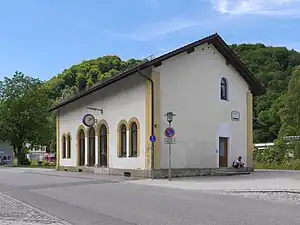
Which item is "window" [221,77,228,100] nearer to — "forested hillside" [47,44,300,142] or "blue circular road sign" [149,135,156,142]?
"blue circular road sign" [149,135,156,142]

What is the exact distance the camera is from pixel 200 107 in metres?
29.2

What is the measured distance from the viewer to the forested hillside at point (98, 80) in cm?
5931

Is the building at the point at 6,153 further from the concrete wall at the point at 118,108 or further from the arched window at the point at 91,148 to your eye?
the arched window at the point at 91,148

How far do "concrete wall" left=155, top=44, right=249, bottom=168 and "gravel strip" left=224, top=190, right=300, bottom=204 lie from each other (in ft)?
30.4

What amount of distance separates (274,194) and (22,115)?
172ft

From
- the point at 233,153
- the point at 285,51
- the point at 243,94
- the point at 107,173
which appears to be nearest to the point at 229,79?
the point at 243,94

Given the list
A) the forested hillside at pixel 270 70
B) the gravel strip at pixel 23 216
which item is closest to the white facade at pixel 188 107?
the gravel strip at pixel 23 216

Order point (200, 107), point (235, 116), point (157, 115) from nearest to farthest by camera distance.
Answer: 1. point (157, 115)
2. point (200, 107)
3. point (235, 116)

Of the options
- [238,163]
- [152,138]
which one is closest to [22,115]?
[238,163]

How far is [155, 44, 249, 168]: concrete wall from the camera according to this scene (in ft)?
90.7

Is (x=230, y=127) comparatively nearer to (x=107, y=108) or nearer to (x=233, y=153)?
(x=233, y=153)

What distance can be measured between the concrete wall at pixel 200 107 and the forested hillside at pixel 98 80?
26194 millimetres

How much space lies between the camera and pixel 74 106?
36812mm

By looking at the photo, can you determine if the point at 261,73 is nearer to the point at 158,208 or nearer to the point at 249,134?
the point at 249,134
